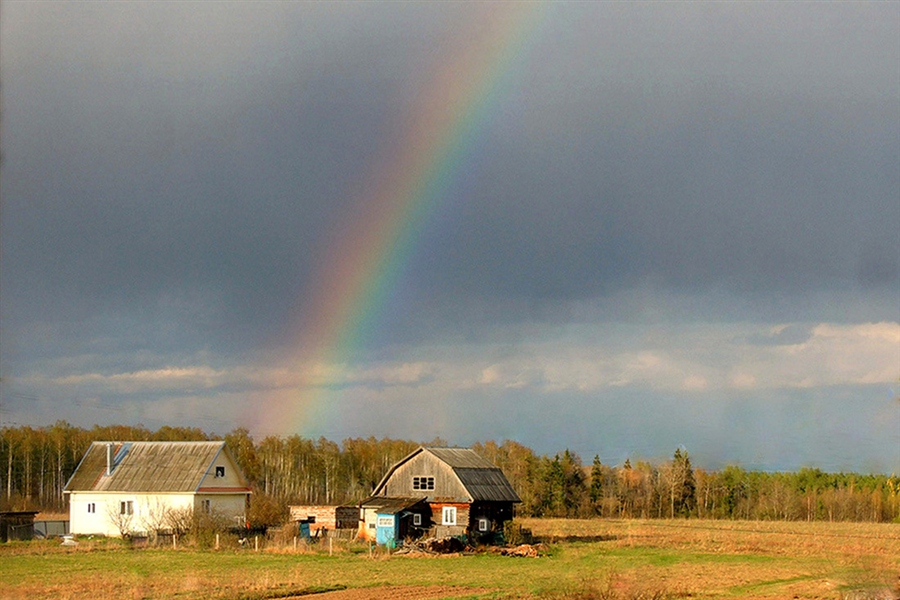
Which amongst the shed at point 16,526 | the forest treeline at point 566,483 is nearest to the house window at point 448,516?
the shed at point 16,526

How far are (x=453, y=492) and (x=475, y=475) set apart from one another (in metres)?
1.98

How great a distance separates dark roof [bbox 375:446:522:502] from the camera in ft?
175

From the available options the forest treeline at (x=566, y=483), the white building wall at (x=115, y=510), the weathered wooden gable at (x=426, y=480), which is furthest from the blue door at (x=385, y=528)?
the forest treeline at (x=566, y=483)

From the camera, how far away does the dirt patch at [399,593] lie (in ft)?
81.4

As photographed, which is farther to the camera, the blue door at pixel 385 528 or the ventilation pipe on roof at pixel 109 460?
the ventilation pipe on roof at pixel 109 460

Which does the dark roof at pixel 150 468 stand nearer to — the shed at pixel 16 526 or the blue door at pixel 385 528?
the shed at pixel 16 526

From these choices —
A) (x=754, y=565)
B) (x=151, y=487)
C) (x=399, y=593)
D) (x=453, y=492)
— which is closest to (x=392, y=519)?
(x=453, y=492)

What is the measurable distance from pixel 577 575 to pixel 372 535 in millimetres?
21387

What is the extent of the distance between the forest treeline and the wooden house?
3827 cm

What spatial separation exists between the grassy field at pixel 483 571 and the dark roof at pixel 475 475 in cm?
430

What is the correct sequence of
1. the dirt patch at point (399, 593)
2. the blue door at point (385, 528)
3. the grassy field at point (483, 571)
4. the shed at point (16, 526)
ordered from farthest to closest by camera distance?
the shed at point (16, 526), the blue door at point (385, 528), the dirt patch at point (399, 593), the grassy field at point (483, 571)

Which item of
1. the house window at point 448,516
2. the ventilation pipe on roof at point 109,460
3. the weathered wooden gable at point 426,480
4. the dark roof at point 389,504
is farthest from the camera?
the ventilation pipe on roof at point 109,460

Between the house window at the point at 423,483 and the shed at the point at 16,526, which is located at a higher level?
the house window at the point at 423,483

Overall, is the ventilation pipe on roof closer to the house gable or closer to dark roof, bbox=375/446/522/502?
the house gable
